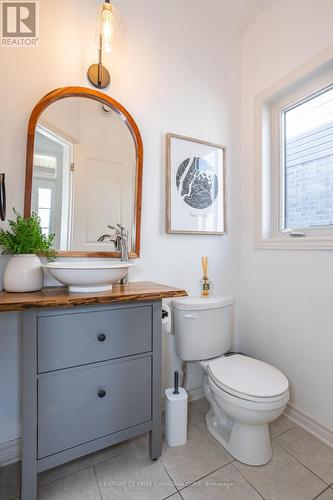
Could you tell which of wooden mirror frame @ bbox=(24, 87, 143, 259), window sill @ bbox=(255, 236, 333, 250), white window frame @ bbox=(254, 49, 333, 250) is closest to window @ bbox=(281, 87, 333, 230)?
white window frame @ bbox=(254, 49, 333, 250)

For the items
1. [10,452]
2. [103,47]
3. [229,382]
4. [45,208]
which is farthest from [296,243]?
[10,452]

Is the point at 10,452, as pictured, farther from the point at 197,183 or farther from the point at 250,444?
the point at 197,183

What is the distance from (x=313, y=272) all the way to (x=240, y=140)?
44.0 inches

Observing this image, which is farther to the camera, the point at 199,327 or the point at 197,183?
the point at 197,183

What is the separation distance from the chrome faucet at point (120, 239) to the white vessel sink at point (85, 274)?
10.2 inches

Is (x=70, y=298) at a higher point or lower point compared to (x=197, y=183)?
lower

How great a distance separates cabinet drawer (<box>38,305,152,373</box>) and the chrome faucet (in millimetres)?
363

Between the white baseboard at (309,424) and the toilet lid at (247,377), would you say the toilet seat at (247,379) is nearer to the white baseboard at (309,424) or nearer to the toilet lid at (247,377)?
the toilet lid at (247,377)

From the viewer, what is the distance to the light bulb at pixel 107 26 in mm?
1284

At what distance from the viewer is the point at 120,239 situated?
1423mm

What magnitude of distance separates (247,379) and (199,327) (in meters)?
0.37

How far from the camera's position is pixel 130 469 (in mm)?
1193

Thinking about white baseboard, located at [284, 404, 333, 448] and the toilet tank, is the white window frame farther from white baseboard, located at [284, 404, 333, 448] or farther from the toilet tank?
white baseboard, located at [284, 404, 333, 448]
